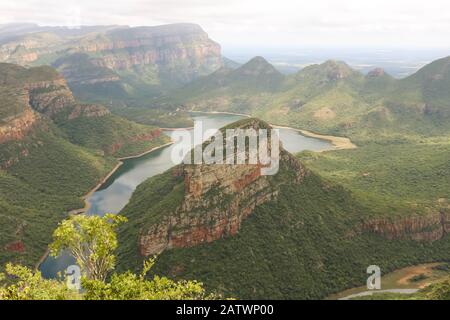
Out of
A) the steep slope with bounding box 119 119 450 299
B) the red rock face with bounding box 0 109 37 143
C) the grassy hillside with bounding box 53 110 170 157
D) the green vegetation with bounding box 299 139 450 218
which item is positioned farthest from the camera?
the grassy hillside with bounding box 53 110 170 157

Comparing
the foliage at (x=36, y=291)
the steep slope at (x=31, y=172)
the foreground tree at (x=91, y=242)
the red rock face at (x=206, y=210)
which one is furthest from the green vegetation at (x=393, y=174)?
the foliage at (x=36, y=291)

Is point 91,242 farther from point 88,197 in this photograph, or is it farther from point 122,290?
point 88,197

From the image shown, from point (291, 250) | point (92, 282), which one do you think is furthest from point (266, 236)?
point (92, 282)

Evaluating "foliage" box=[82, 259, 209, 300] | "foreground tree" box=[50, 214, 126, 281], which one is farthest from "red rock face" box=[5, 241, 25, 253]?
"foliage" box=[82, 259, 209, 300]

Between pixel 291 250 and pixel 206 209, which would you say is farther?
pixel 291 250

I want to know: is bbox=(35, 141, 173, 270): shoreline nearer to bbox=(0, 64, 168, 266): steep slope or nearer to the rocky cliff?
bbox=(0, 64, 168, 266): steep slope

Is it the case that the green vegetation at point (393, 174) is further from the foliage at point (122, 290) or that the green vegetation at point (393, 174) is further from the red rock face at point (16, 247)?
the red rock face at point (16, 247)

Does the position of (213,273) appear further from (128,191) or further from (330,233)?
(128,191)
